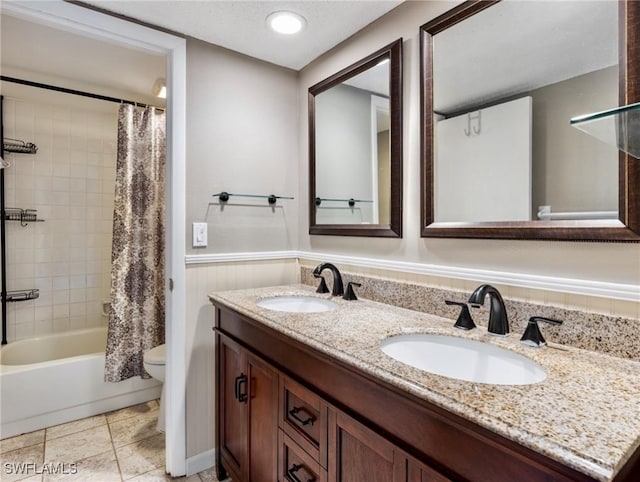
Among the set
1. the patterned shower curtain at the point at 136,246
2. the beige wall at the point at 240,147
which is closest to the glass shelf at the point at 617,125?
the beige wall at the point at 240,147

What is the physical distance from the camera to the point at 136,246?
2443 millimetres

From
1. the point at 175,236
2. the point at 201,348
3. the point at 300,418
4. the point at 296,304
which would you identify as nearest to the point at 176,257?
the point at 175,236

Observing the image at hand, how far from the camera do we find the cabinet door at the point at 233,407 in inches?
57.6

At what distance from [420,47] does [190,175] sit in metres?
1.20

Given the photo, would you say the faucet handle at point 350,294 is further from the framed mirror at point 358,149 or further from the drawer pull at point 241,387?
the drawer pull at point 241,387

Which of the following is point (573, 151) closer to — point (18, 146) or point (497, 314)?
point (497, 314)

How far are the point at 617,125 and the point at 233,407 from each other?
1.63 meters

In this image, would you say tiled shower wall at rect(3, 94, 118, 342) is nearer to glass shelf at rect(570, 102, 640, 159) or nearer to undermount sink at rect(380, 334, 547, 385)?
undermount sink at rect(380, 334, 547, 385)

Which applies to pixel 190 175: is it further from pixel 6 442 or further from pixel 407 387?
pixel 6 442

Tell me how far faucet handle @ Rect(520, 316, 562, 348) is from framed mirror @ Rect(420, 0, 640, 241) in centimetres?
24

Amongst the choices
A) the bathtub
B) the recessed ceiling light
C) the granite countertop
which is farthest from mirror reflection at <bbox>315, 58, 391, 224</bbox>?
the bathtub

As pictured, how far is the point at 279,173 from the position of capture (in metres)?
2.09

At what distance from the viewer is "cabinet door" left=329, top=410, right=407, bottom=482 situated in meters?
0.80

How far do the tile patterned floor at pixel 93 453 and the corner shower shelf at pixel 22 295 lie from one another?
100 cm
